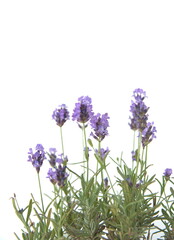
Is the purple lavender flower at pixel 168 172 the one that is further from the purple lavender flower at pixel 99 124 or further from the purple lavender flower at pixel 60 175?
the purple lavender flower at pixel 60 175

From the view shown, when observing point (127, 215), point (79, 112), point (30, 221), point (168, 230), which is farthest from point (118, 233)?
point (79, 112)

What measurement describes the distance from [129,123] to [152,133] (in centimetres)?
11

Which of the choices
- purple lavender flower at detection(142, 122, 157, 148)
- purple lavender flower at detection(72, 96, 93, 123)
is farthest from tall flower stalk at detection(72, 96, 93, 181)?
purple lavender flower at detection(142, 122, 157, 148)

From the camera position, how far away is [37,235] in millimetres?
1699

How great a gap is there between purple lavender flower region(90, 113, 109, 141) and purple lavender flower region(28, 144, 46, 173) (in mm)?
223

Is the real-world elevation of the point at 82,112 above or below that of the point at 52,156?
above

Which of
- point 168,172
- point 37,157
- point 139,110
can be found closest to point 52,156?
point 37,157

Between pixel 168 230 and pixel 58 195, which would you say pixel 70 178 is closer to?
pixel 58 195

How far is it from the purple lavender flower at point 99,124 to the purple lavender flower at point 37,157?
22cm

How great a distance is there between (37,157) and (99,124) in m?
0.27

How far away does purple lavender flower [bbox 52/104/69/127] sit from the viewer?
5.51 feet

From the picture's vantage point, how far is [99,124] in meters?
1.60

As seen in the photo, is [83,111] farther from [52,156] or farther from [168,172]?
[168,172]

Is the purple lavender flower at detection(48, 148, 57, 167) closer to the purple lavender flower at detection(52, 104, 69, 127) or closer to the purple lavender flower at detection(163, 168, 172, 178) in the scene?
the purple lavender flower at detection(52, 104, 69, 127)
